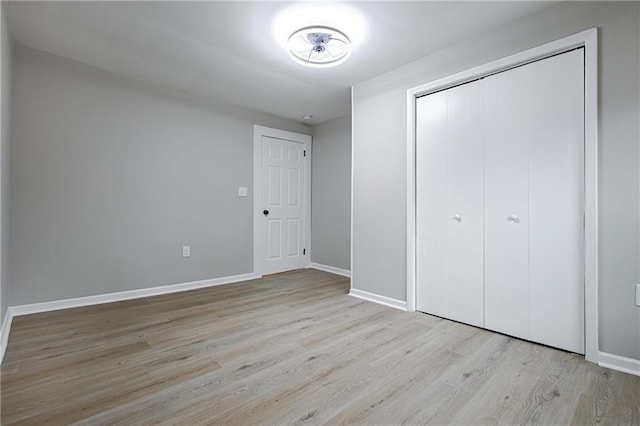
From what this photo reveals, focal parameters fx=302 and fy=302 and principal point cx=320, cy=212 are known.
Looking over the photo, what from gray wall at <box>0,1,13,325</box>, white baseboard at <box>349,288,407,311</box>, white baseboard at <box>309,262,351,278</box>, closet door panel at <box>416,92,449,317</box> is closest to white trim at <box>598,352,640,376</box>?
closet door panel at <box>416,92,449,317</box>

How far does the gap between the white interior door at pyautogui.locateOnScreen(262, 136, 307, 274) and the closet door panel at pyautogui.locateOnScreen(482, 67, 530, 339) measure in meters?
3.00

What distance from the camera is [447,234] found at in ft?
8.85

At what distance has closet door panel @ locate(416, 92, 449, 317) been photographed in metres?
2.72

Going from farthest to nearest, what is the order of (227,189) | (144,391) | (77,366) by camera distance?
(227,189) < (77,366) < (144,391)

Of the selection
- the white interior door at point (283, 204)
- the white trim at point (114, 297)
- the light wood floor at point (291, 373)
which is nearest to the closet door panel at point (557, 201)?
the light wood floor at point (291, 373)

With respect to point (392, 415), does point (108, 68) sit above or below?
above

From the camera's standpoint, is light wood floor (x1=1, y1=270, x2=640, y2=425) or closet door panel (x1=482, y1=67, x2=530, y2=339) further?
closet door panel (x1=482, y1=67, x2=530, y2=339)

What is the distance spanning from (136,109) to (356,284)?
3120 mm

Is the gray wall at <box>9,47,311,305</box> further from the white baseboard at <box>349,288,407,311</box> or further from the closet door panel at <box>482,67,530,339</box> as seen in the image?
the closet door panel at <box>482,67,530,339</box>

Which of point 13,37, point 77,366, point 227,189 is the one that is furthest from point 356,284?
point 13,37

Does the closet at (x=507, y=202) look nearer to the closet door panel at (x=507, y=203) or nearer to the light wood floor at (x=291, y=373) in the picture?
the closet door panel at (x=507, y=203)

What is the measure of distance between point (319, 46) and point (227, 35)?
747mm

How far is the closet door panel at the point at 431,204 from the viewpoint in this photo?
272 centimetres

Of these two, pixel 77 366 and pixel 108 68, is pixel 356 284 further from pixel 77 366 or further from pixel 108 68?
pixel 108 68
